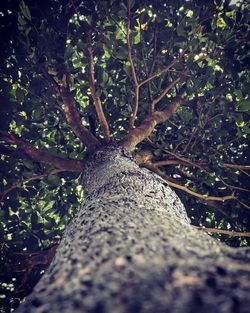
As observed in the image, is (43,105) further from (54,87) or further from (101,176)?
(101,176)

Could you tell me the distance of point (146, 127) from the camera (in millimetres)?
4137

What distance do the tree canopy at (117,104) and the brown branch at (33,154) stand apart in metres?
0.01

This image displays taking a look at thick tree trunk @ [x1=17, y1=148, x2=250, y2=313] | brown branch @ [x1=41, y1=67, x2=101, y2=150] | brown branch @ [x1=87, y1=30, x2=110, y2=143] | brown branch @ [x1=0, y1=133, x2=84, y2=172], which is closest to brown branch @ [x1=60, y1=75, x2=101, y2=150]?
brown branch @ [x1=41, y1=67, x2=101, y2=150]

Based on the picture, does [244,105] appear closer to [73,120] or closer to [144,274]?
[73,120]

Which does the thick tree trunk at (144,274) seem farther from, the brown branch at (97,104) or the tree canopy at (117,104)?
the tree canopy at (117,104)

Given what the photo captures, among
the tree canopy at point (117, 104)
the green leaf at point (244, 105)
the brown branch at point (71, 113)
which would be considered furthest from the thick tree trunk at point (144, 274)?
the green leaf at point (244, 105)

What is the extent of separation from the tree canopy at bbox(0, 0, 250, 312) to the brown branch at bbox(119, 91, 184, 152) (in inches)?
0.7

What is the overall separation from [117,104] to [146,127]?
3.09ft

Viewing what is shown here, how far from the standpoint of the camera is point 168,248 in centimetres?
98

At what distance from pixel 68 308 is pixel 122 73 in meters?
4.29

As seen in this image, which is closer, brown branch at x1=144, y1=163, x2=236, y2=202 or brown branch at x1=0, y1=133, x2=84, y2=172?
brown branch at x1=0, y1=133, x2=84, y2=172

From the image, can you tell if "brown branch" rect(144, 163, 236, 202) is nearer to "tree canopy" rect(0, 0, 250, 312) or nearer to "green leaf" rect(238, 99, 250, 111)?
"tree canopy" rect(0, 0, 250, 312)

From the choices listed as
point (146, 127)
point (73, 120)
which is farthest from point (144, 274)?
point (146, 127)

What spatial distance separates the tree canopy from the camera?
3895 millimetres
